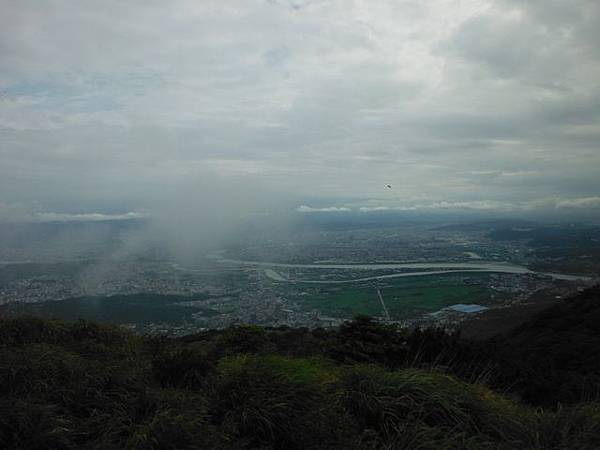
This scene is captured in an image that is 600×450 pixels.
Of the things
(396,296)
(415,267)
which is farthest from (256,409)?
(415,267)

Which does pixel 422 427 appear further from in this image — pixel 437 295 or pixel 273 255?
pixel 273 255

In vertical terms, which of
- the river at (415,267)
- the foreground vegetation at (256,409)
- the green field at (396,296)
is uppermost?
the foreground vegetation at (256,409)

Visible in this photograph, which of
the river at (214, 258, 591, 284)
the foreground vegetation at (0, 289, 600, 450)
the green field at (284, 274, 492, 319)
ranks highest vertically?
the foreground vegetation at (0, 289, 600, 450)

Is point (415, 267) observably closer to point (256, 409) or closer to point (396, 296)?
point (396, 296)

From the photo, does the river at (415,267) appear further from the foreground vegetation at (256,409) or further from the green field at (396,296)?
the foreground vegetation at (256,409)

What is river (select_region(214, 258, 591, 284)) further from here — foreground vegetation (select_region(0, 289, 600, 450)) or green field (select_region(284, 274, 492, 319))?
foreground vegetation (select_region(0, 289, 600, 450))

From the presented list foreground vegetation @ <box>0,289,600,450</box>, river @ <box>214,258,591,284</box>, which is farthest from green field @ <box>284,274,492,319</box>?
foreground vegetation @ <box>0,289,600,450</box>

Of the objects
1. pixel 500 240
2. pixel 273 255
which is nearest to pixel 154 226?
pixel 273 255

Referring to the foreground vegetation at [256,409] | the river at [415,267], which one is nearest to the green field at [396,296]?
the river at [415,267]

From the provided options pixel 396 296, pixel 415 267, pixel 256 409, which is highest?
pixel 256 409
